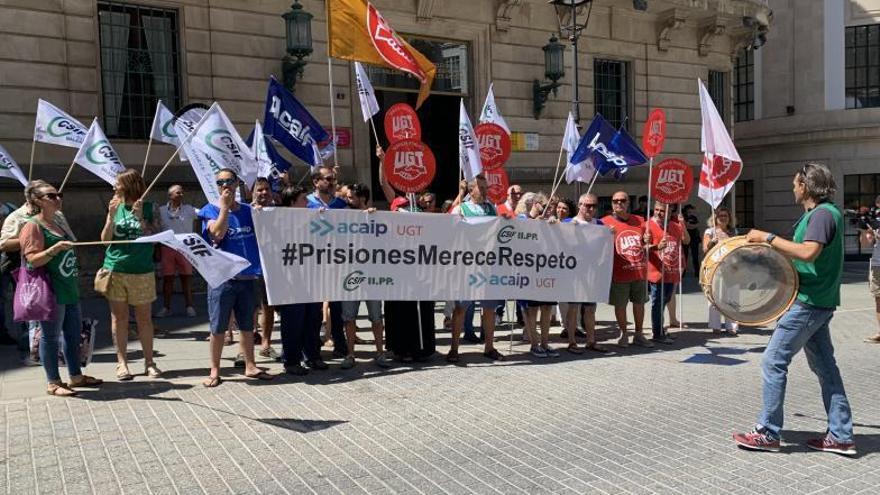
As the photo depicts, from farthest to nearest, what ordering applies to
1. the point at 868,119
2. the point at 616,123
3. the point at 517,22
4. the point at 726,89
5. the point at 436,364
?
1. the point at 868,119
2. the point at 726,89
3. the point at 616,123
4. the point at 517,22
5. the point at 436,364

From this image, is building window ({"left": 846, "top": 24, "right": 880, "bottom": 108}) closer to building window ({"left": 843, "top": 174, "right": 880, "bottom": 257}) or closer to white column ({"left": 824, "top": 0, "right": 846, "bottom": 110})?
white column ({"left": 824, "top": 0, "right": 846, "bottom": 110})

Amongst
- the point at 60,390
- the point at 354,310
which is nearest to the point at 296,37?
the point at 354,310

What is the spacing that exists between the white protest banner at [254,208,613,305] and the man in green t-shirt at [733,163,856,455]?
3.56m

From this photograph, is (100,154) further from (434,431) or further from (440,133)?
(440,133)

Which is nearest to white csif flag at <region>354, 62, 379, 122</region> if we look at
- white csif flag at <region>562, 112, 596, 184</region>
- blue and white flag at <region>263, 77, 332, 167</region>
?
blue and white flag at <region>263, 77, 332, 167</region>

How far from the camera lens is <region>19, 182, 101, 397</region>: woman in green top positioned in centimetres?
631

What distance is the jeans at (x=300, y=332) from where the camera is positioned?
7426mm

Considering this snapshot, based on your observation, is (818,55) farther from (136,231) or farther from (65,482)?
(65,482)

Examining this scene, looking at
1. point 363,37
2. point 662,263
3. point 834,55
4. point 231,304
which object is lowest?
point 231,304

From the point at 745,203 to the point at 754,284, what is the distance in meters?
28.3

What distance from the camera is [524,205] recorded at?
9.45 meters

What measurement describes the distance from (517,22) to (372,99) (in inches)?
389

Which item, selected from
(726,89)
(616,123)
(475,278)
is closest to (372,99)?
(475,278)

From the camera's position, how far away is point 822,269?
508 centimetres
